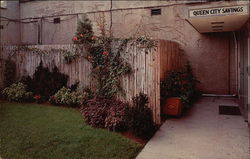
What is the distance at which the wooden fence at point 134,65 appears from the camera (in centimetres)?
589

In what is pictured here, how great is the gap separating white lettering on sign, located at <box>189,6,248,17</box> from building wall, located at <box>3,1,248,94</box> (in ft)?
9.59

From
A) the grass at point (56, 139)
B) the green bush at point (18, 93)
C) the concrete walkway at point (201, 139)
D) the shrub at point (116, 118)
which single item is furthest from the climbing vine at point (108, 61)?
the green bush at point (18, 93)

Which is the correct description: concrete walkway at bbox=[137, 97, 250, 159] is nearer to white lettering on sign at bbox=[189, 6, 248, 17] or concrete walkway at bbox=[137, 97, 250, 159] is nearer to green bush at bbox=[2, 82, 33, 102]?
white lettering on sign at bbox=[189, 6, 248, 17]

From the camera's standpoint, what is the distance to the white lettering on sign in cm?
621

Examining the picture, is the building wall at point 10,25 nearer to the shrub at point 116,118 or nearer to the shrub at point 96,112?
the shrub at point 96,112

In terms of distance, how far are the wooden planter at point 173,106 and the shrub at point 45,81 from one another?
12.4ft

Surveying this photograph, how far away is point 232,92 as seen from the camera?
991cm

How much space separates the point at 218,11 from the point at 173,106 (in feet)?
9.62

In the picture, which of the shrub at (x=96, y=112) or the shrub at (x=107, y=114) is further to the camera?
the shrub at (x=96, y=112)

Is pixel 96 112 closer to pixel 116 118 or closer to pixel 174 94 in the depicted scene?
pixel 116 118

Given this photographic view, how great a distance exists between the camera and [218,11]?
642 centimetres

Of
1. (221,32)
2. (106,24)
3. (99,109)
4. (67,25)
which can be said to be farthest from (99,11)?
(99,109)

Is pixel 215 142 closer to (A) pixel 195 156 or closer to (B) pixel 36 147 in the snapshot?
(A) pixel 195 156

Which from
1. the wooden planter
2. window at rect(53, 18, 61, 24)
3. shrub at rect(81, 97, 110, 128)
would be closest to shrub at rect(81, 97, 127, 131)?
shrub at rect(81, 97, 110, 128)
